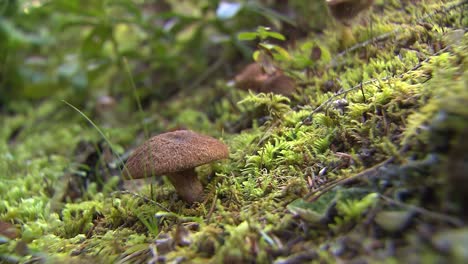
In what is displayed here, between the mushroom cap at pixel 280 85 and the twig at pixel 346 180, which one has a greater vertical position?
the mushroom cap at pixel 280 85

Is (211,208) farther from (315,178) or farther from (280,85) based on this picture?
(280,85)

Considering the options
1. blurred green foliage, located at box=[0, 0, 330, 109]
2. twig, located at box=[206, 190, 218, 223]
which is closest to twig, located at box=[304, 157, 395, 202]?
twig, located at box=[206, 190, 218, 223]

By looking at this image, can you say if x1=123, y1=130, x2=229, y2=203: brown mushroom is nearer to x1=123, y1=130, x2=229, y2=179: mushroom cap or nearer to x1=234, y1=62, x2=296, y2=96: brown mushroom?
x1=123, y1=130, x2=229, y2=179: mushroom cap

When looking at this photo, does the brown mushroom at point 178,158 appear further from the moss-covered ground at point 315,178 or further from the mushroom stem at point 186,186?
the moss-covered ground at point 315,178

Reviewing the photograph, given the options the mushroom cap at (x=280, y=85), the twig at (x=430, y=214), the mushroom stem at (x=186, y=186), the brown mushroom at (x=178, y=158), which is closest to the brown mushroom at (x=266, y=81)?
the mushroom cap at (x=280, y=85)

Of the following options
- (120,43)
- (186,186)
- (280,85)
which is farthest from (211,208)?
(120,43)

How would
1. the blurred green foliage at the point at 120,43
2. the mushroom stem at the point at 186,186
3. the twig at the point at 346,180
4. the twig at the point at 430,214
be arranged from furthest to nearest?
the blurred green foliage at the point at 120,43 → the mushroom stem at the point at 186,186 → the twig at the point at 346,180 → the twig at the point at 430,214

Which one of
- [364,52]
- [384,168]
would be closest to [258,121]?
[364,52]

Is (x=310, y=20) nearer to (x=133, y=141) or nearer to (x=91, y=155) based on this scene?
(x=133, y=141)

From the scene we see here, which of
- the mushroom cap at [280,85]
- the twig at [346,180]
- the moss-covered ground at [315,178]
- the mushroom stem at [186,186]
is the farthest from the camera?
the mushroom cap at [280,85]
